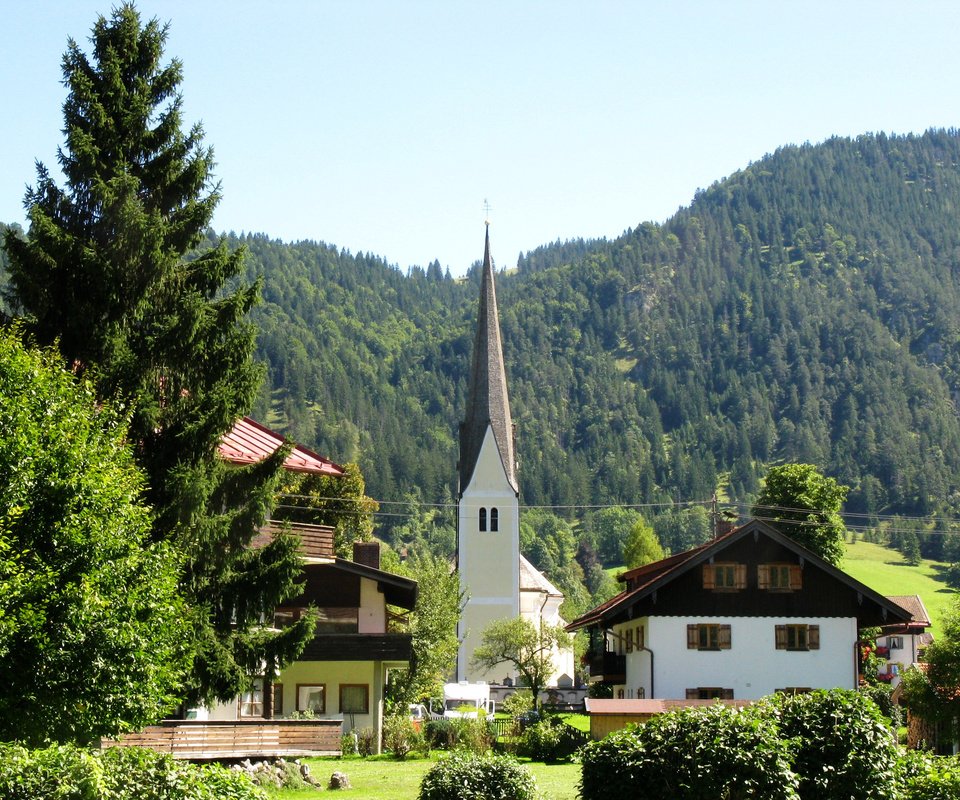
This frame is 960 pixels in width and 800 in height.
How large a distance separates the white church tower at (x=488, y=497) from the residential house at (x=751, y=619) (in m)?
38.8

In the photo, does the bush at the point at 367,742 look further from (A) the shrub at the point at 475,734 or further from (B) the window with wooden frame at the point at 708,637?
(B) the window with wooden frame at the point at 708,637

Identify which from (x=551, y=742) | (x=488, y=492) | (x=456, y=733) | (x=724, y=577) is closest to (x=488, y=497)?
(x=488, y=492)

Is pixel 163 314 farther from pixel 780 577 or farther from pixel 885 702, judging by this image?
pixel 885 702

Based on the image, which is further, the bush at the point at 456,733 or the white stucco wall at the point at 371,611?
the white stucco wall at the point at 371,611

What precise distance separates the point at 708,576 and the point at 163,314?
2948cm

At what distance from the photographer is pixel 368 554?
149 ft

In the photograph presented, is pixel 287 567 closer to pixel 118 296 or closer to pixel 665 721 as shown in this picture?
pixel 118 296

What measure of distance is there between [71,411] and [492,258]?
72.8 meters

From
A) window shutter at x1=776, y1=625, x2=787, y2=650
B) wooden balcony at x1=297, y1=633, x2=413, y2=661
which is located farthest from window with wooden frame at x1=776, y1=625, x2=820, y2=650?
wooden balcony at x1=297, y1=633, x2=413, y2=661

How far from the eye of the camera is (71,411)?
2228 cm

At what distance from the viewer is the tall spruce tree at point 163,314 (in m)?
24.1

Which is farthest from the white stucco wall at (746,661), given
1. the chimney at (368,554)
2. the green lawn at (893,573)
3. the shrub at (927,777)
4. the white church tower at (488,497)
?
the green lawn at (893,573)

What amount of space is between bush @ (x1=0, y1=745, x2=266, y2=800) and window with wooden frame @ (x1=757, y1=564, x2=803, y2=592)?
3906 centimetres

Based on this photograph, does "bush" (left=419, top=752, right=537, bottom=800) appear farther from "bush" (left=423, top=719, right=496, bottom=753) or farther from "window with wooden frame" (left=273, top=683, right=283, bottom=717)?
"window with wooden frame" (left=273, top=683, right=283, bottom=717)
